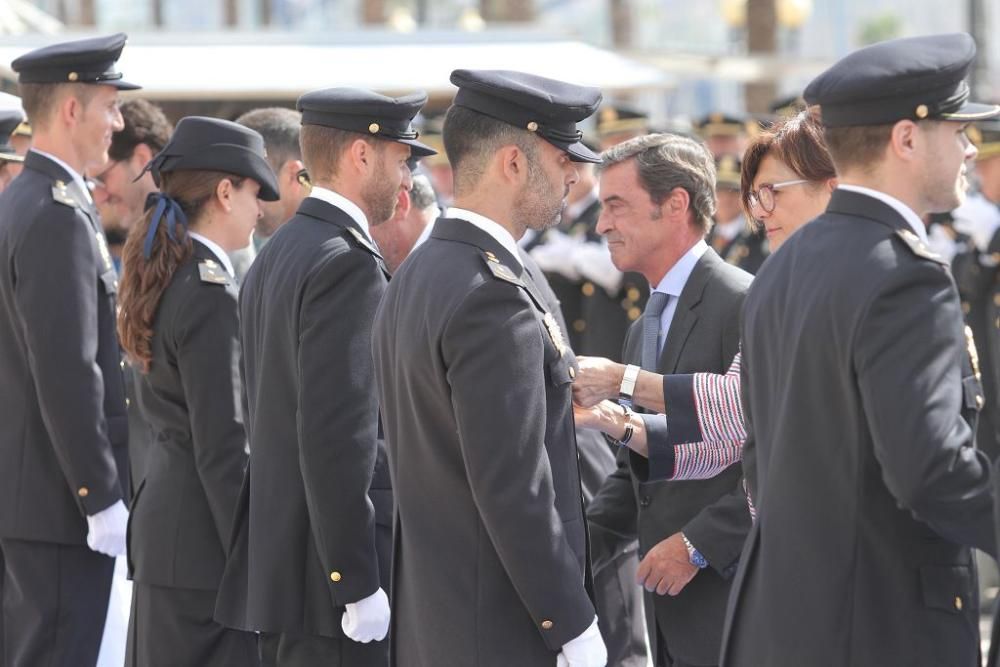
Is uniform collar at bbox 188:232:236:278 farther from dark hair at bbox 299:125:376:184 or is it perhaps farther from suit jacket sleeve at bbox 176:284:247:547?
dark hair at bbox 299:125:376:184

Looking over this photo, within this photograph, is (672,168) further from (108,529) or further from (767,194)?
(108,529)

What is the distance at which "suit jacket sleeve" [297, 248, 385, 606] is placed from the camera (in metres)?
3.80

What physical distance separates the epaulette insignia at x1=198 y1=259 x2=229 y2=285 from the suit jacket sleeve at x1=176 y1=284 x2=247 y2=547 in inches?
0.9

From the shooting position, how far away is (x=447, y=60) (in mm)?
12562

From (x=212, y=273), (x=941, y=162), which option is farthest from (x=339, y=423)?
(x=941, y=162)

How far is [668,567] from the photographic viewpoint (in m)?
3.71

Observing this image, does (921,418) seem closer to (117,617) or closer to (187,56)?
(117,617)

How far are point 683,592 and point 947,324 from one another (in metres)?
1.41

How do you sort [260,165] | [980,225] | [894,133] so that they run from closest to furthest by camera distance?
[894,133]
[260,165]
[980,225]

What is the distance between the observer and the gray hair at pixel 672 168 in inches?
163

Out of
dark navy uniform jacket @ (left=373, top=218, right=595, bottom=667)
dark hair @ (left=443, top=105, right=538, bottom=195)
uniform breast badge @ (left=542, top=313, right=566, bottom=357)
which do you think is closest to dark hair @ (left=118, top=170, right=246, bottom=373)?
dark navy uniform jacket @ (left=373, top=218, right=595, bottom=667)

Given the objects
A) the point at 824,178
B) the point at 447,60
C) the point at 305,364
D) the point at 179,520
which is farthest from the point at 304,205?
the point at 447,60

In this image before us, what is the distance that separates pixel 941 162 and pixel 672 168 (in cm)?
141

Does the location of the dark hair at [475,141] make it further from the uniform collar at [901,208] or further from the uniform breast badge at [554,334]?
the uniform collar at [901,208]
